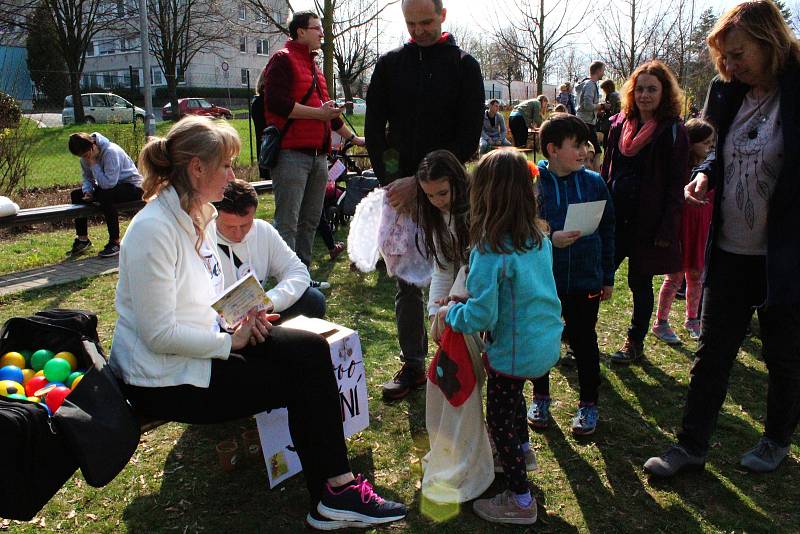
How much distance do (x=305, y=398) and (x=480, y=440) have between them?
77 centimetres

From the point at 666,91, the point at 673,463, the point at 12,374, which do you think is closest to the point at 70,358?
the point at 12,374

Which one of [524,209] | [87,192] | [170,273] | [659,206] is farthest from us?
[87,192]

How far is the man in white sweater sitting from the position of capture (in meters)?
3.12

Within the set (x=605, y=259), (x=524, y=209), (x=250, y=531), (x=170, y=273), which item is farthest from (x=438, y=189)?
(x=250, y=531)

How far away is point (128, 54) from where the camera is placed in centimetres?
5078

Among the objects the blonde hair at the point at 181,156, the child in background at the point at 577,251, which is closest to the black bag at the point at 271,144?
the child in background at the point at 577,251

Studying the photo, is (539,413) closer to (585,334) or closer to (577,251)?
(585,334)

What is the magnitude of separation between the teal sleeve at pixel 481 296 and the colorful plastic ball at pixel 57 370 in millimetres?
1516

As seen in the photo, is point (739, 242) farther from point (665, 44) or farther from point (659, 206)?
point (665, 44)

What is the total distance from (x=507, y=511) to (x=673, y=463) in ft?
2.77

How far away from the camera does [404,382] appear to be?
3.68 meters

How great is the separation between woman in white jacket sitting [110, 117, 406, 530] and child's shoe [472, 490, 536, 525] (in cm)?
34

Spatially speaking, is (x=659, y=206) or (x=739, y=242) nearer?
(x=739, y=242)

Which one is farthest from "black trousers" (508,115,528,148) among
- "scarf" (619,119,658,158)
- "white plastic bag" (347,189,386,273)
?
"white plastic bag" (347,189,386,273)
